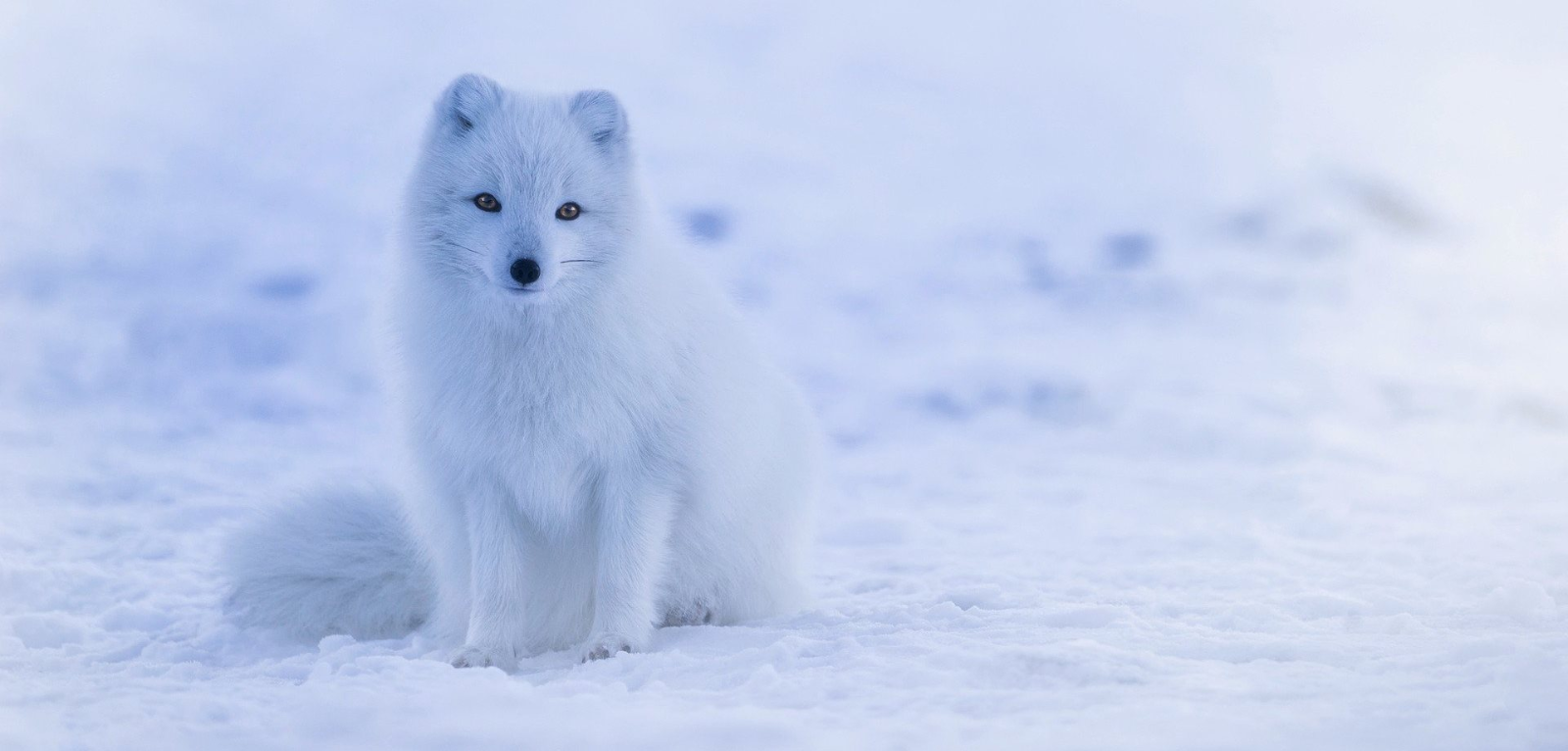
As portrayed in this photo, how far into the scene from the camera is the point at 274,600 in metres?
3.16

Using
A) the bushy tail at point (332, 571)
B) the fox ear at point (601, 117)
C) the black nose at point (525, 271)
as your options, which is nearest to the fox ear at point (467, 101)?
the fox ear at point (601, 117)

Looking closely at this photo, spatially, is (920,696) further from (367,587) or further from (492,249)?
(367,587)

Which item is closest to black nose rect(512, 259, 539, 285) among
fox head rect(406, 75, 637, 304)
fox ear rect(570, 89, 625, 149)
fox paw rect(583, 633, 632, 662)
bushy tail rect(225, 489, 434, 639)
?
fox head rect(406, 75, 637, 304)

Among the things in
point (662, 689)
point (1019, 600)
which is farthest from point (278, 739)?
point (1019, 600)

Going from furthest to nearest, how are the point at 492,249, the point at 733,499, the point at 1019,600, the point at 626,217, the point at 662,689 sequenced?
the point at 1019,600
the point at 733,499
the point at 626,217
the point at 492,249
the point at 662,689

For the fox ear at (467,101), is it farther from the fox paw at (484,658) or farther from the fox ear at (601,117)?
the fox paw at (484,658)

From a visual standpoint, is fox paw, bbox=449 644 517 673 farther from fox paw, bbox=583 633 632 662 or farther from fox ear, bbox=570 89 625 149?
fox ear, bbox=570 89 625 149

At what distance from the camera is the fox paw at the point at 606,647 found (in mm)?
2758

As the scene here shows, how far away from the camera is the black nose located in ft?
8.32

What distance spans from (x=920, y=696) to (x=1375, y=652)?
93 cm

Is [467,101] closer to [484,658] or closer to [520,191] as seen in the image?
[520,191]

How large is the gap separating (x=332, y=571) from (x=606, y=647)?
84 centimetres

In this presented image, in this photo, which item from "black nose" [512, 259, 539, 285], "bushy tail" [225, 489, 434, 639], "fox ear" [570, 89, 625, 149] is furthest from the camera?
"bushy tail" [225, 489, 434, 639]

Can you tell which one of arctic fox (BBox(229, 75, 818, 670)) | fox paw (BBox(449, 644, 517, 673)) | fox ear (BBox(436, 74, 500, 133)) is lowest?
fox paw (BBox(449, 644, 517, 673))
